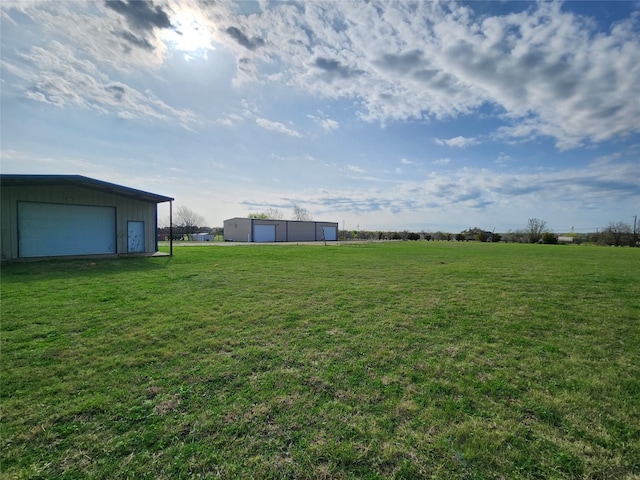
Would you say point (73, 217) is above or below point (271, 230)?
above

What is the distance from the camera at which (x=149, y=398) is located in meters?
2.79

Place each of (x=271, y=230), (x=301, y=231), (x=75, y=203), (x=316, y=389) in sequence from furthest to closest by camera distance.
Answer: (x=301, y=231)
(x=271, y=230)
(x=75, y=203)
(x=316, y=389)

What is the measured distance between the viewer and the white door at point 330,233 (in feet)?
157

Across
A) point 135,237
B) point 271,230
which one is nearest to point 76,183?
point 135,237

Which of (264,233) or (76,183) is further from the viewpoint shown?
(264,233)

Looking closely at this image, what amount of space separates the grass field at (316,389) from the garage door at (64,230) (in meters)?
8.96

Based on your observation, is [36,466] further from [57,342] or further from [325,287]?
[325,287]

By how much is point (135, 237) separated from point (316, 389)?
17.0 m

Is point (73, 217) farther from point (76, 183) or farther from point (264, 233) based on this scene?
point (264, 233)

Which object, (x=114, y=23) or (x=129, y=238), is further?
(x=129, y=238)

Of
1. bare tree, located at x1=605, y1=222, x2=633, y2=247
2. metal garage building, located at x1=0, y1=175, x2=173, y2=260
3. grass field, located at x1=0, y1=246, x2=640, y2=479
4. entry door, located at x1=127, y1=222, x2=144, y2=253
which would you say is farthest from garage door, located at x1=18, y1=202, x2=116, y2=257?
bare tree, located at x1=605, y1=222, x2=633, y2=247

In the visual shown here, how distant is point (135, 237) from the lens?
16031mm

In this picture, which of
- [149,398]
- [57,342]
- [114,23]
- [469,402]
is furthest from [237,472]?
[114,23]

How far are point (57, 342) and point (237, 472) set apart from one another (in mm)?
3789
